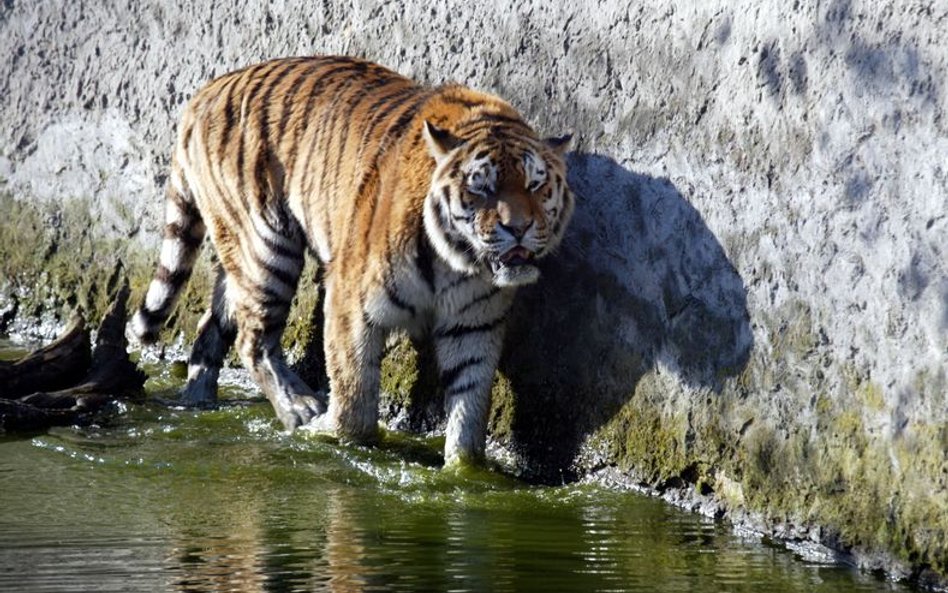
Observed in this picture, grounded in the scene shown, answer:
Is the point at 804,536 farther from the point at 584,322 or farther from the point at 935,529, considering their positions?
the point at 584,322

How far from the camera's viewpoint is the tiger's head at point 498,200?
19.0 feet

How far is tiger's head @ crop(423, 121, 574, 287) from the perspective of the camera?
5.80 meters

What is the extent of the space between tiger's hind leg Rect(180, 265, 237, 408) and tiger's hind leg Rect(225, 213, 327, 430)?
215mm

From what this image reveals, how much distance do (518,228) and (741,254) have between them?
0.78 m

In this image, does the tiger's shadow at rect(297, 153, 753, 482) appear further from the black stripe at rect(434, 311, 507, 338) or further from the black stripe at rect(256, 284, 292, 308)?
the black stripe at rect(256, 284, 292, 308)

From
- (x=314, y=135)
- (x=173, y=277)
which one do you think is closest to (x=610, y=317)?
(x=314, y=135)

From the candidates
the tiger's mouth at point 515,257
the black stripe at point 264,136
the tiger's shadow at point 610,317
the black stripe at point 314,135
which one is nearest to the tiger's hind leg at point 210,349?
the black stripe at point 264,136

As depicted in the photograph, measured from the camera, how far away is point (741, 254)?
554 centimetres

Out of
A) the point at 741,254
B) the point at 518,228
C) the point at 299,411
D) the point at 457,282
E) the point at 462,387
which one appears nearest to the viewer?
the point at 741,254

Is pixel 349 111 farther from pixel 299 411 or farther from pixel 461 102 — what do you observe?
pixel 299 411

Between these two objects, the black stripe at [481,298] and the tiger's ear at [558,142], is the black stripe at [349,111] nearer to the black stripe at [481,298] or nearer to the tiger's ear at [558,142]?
the black stripe at [481,298]

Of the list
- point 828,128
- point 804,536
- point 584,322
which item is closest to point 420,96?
point 584,322

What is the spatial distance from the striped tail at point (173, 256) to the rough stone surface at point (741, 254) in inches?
41.1

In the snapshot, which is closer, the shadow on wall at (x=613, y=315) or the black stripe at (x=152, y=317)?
the shadow on wall at (x=613, y=315)
